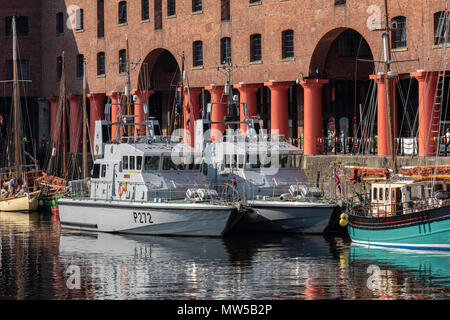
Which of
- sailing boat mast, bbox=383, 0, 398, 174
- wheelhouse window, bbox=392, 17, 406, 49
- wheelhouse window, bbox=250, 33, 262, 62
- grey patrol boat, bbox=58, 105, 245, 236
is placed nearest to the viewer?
sailing boat mast, bbox=383, 0, 398, 174

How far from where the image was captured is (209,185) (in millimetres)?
43125

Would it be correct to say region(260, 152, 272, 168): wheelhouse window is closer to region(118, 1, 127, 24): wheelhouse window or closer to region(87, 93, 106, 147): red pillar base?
region(118, 1, 127, 24): wheelhouse window

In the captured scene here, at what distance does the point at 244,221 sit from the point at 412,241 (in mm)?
8923

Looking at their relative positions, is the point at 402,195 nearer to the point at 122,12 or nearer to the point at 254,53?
the point at 254,53

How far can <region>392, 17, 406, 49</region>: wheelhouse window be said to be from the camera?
48344mm

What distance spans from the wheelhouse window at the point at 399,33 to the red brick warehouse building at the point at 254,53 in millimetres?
52

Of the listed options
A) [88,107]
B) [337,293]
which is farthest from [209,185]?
[88,107]

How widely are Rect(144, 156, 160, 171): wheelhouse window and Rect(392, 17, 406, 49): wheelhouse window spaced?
13566mm

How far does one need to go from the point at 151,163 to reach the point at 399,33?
46.4ft

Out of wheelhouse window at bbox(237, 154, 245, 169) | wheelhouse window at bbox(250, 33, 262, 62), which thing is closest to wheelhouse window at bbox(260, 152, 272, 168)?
wheelhouse window at bbox(237, 154, 245, 169)

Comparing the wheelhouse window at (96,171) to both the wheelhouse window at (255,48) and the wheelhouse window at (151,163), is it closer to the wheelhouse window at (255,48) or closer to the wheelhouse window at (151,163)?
the wheelhouse window at (151,163)

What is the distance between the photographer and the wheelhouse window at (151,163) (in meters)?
42.2

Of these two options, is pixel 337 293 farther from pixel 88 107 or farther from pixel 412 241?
pixel 88 107
